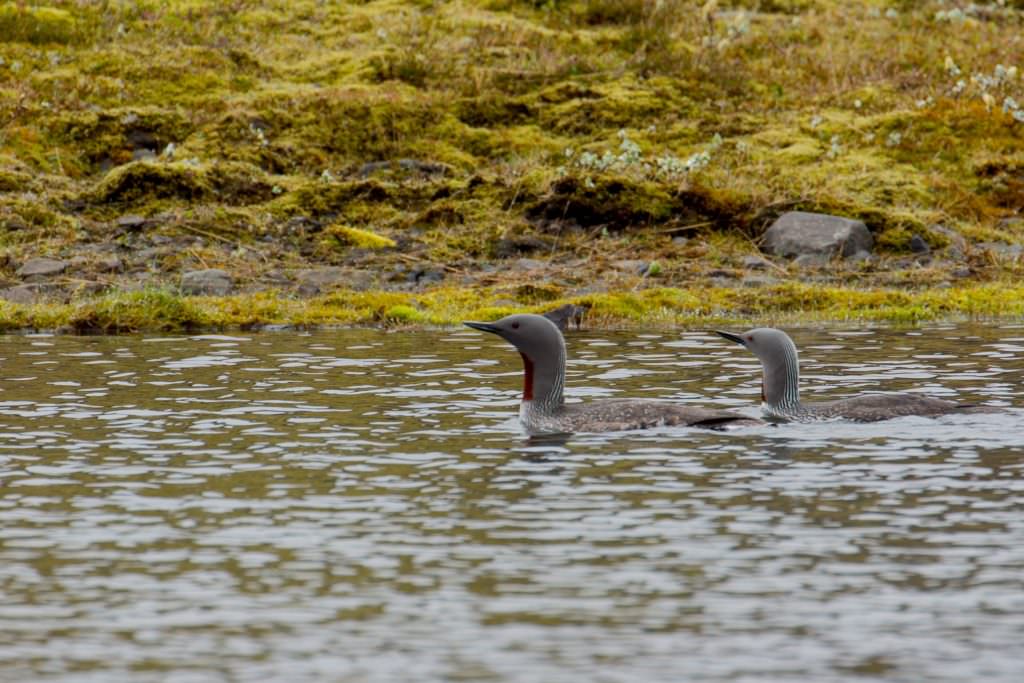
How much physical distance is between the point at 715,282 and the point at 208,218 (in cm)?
820

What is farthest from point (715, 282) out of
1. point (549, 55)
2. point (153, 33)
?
point (153, 33)

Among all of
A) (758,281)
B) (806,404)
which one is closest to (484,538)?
(806,404)

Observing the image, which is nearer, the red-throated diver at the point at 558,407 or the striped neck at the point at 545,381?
the red-throated diver at the point at 558,407

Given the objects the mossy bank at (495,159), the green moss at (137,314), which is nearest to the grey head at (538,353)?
the mossy bank at (495,159)

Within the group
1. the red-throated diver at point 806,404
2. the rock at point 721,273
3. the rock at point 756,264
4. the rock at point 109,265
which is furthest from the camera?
the rock at point 756,264

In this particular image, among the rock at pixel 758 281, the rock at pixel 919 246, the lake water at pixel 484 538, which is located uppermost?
the rock at pixel 919 246

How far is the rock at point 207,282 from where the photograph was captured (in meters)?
24.5

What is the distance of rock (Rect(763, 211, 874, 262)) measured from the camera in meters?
26.6

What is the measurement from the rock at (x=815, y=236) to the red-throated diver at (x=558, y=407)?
1220cm

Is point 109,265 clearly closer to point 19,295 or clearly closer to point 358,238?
point 19,295

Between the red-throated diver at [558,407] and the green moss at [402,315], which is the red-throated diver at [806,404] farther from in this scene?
the green moss at [402,315]

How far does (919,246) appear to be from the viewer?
2708cm

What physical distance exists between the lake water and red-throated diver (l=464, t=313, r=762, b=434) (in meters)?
0.17

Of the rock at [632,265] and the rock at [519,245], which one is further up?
the rock at [519,245]
